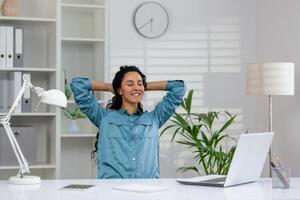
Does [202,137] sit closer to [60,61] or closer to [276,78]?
[276,78]

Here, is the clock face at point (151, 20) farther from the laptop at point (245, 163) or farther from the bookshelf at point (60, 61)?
the laptop at point (245, 163)

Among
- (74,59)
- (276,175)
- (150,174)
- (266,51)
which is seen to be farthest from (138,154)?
(266,51)

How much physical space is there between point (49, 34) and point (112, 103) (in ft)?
5.09

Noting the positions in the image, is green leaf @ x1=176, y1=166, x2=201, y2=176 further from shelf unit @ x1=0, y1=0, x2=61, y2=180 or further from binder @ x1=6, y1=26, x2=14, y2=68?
binder @ x1=6, y1=26, x2=14, y2=68

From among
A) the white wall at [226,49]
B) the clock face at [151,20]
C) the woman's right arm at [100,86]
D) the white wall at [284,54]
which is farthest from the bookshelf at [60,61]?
the white wall at [284,54]

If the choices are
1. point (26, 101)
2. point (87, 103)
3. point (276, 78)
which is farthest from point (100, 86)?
point (276, 78)

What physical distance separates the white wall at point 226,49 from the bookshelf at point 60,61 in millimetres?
221

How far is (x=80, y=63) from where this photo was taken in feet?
16.7

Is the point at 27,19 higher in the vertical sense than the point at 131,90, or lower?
higher

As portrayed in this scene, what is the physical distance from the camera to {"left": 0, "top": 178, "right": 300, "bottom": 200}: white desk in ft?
8.06

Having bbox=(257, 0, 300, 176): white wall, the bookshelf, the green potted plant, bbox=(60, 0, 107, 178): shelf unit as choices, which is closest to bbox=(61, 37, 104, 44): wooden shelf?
the bookshelf

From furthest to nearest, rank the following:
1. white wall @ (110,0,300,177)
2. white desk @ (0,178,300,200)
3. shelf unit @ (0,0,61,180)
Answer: white wall @ (110,0,300,177)
shelf unit @ (0,0,61,180)
white desk @ (0,178,300,200)

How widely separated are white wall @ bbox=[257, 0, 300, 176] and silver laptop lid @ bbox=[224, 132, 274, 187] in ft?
6.42

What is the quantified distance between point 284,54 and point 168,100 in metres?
1.68
